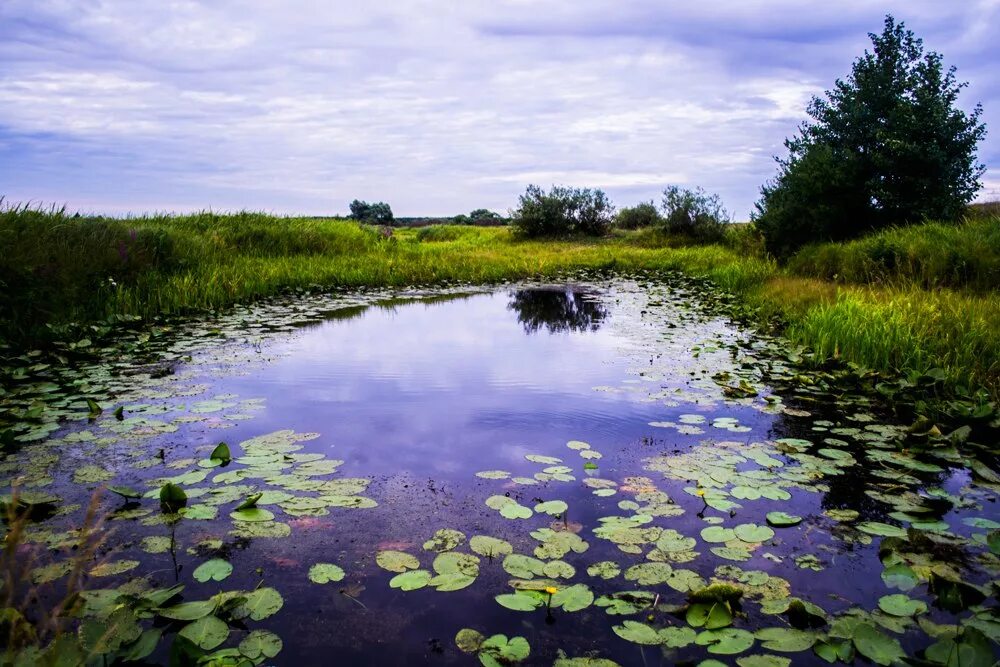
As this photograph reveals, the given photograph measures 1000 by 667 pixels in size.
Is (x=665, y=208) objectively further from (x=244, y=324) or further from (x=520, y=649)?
(x=520, y=649)

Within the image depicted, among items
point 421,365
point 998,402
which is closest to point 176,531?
point 421,365

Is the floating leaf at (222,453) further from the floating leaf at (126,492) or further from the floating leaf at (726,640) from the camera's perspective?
the floating leaf at (726,640)

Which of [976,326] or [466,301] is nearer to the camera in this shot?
[976,326]

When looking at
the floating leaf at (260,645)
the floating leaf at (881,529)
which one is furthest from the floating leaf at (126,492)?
the floating leaf at (881,529)

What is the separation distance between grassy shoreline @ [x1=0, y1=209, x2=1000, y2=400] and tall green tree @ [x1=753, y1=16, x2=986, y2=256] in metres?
1.26

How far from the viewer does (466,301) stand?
11.6 m

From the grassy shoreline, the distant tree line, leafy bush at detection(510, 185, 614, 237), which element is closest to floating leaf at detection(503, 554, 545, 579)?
the grassy shoreline

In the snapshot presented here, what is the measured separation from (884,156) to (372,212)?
95.4 feet

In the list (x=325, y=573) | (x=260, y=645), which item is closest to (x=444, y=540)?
(x=325, y=573)

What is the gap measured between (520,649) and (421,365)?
452 cm

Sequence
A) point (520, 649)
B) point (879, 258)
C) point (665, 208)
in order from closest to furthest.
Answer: point (520, 649), point (879, 258), point (665, 208)

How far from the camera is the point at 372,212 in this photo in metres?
37.0

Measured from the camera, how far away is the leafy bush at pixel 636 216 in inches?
1062

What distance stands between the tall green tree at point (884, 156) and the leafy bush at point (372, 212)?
25742 millimetres
